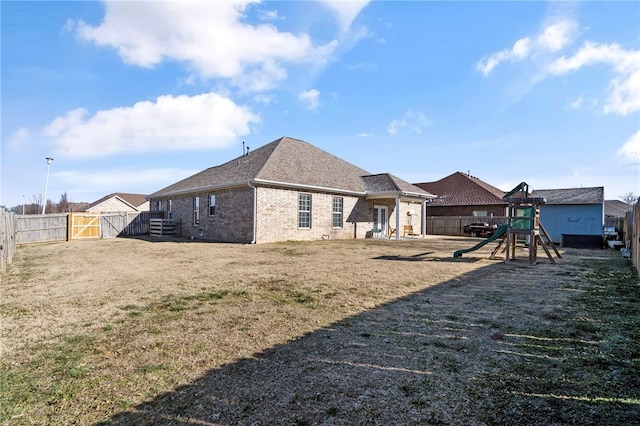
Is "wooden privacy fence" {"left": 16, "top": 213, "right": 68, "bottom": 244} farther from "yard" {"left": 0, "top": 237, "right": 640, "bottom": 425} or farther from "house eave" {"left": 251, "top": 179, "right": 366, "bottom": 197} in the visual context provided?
"yard" {"left": 0, "top": 237, "right": 640, "bottom": 425}

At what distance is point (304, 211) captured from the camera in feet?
59.8

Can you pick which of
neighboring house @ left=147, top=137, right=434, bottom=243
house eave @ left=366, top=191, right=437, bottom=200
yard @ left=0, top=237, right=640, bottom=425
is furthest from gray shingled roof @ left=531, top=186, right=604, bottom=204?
yard @ left=0, top=237, right=640, bottom=425

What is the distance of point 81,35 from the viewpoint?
9836mm

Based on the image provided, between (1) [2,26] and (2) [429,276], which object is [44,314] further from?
(1) [2,26]

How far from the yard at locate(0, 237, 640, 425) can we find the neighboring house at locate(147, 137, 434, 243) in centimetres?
1026

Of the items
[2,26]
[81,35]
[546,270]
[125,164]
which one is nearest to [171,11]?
[81,35]

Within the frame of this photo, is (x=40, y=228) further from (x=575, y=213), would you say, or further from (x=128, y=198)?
(x=128, y=198)

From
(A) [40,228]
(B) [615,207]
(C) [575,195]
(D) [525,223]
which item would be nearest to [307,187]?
(D) [525,223]

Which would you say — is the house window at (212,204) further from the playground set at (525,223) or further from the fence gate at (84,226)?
the playground set at (525,223)

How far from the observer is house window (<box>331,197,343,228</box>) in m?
19.6

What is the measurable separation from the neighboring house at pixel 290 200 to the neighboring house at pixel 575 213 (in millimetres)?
8013

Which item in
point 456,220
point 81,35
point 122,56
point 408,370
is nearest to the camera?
point 408,370

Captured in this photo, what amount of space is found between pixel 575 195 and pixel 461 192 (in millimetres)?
10747

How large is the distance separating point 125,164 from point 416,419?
106 ft
